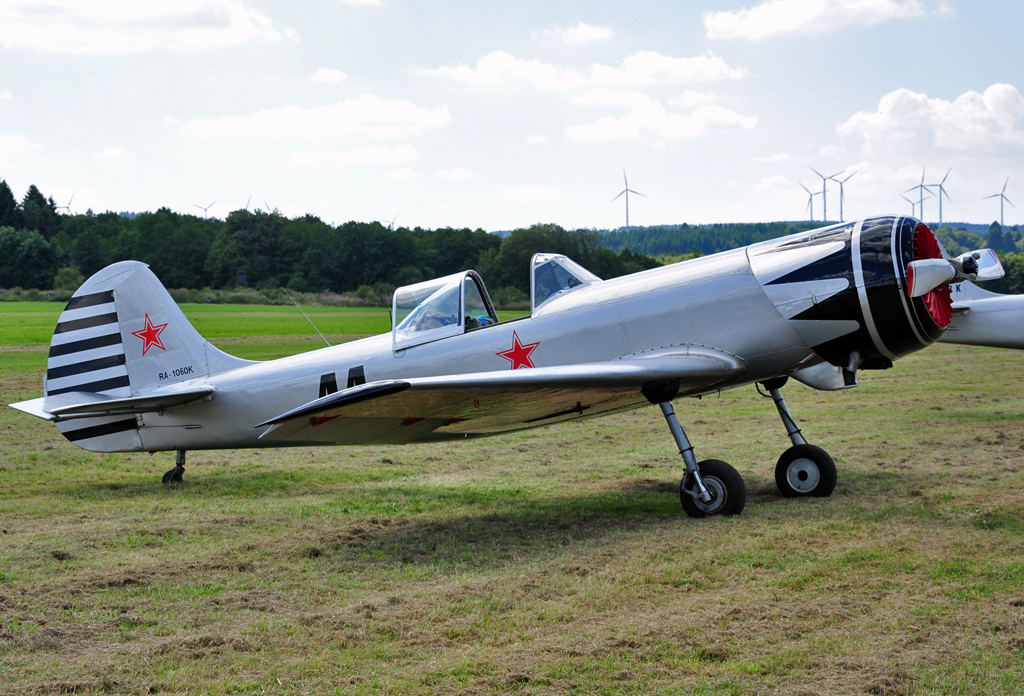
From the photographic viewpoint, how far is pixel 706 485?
675 centimetres

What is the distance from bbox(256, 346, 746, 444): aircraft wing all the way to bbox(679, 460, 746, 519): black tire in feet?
2.35

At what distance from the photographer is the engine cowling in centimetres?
659

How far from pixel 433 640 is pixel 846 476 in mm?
5476

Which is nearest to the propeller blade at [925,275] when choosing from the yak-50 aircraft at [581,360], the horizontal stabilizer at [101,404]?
the yak-50 aircraft at [581,360]

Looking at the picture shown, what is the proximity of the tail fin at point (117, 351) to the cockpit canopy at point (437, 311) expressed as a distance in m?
2.10

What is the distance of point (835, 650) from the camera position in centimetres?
389

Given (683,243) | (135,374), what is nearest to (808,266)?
(135,374)

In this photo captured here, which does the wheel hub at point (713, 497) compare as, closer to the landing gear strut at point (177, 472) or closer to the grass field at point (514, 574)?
the grass field at point (514, 574)

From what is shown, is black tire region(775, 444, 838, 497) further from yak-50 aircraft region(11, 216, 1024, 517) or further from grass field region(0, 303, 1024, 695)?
grass field region(0, 303, 1024, 695)

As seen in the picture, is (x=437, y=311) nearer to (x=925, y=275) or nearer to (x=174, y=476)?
(x=174, y=476)

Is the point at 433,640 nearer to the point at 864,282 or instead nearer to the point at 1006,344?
the point at 864,282

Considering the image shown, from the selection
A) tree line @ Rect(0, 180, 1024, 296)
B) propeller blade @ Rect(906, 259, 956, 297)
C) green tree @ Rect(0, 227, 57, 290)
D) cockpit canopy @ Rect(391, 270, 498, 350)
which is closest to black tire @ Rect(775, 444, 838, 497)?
propeller blade @ Rect(906, 259, 956, 297)

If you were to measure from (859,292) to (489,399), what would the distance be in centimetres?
298

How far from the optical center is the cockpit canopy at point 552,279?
7.75 m
